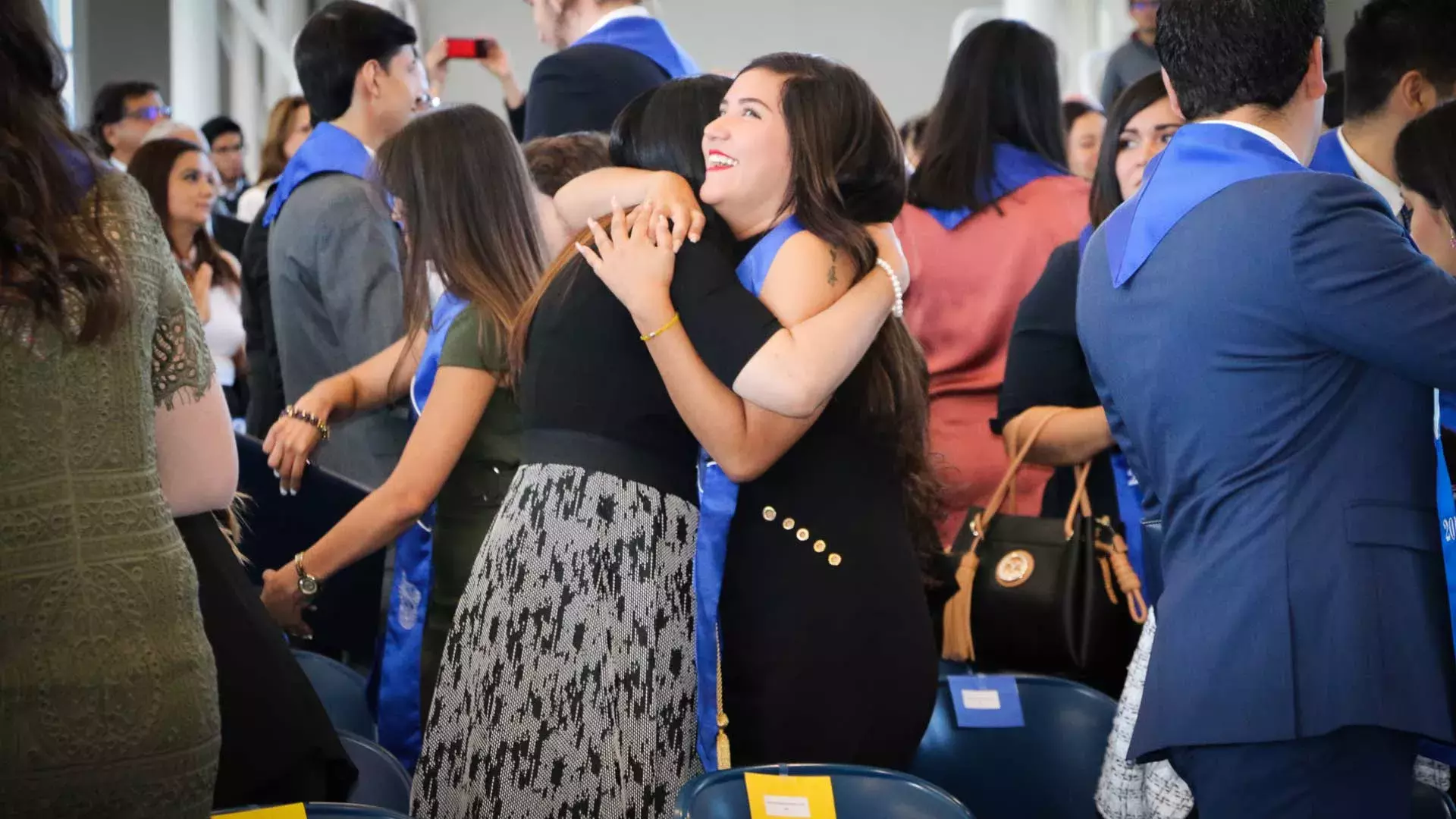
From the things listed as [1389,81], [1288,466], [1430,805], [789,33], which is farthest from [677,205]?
[789,33]

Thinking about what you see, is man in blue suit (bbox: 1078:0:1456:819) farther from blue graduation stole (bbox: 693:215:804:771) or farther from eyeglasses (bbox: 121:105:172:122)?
eyeglasses (bbox: 121:105:172:122)

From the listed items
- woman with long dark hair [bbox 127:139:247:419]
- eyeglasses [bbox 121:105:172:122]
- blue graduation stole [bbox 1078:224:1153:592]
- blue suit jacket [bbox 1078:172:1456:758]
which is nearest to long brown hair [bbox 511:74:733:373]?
blue suit jacket [bbox 1078:172:1456:758]

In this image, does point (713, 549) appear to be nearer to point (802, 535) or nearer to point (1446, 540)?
point (802, 535)

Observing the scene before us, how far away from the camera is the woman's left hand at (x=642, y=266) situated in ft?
6.48

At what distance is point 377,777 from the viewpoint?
2227mm

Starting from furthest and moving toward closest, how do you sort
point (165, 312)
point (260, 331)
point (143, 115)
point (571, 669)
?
point (143, 115)
point (260, 331)
point (571, 669)
point (165, 312)

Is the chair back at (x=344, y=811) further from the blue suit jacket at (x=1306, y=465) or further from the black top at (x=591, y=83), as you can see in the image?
the black top at (x=591, y=83)

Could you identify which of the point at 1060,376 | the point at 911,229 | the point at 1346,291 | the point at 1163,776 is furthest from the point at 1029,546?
the point at 1346,291

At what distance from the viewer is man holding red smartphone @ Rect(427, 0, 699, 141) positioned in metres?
3.43

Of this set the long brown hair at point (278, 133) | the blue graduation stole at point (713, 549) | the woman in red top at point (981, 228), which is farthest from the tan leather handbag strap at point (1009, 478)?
the long brown hair at point (278, 133)

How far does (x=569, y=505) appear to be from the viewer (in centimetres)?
199

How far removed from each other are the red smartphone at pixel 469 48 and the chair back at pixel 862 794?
2.85 metres

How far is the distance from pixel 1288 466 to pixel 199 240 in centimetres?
417

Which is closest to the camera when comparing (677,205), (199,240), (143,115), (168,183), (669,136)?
(677,205)
